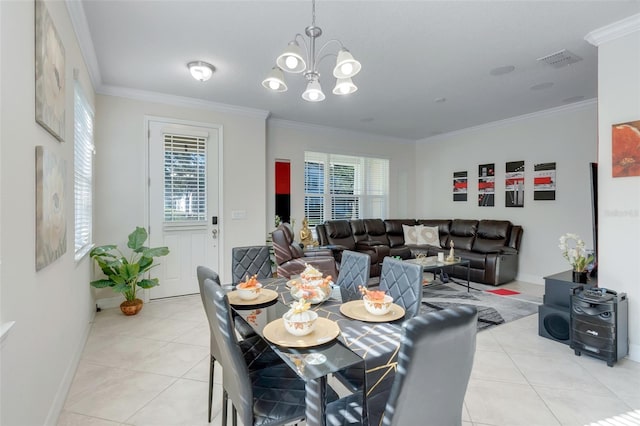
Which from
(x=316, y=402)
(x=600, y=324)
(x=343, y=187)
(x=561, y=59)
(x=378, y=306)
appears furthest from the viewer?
(x=343, y=187)

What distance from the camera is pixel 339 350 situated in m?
1.28

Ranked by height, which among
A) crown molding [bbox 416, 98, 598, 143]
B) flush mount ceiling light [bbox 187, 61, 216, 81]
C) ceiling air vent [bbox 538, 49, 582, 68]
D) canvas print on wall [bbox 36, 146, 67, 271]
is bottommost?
canvas print on wall [bbox 36, 146, 67, 271]

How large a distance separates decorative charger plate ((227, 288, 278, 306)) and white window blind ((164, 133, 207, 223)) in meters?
2.72

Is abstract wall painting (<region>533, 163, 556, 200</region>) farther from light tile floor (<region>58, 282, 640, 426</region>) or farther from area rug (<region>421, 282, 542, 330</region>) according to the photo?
light tile floor (<region>58, 282, 640, 426</region>)

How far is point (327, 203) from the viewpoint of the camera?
6.33m

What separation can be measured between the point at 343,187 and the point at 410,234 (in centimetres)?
170

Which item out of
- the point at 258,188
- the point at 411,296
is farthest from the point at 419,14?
the point at 258,188

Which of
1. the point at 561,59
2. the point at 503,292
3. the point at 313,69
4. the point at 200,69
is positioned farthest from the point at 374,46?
the point at 503,292

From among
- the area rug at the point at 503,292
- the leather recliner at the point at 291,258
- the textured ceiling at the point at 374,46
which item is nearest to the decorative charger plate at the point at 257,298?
the leather recliner at the point at 291,258

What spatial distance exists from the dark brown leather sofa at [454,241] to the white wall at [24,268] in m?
3.81

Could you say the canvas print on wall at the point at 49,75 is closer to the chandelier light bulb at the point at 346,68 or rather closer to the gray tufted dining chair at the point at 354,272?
the chandelier light bulb at the point at 346,68

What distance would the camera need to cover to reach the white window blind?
14.3ft

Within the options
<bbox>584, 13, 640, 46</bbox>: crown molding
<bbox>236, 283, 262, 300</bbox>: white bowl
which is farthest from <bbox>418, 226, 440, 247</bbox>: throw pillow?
<bbox>236, 283, 262, 300</bbox>: white bowl

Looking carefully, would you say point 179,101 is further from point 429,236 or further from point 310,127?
point 429,236
